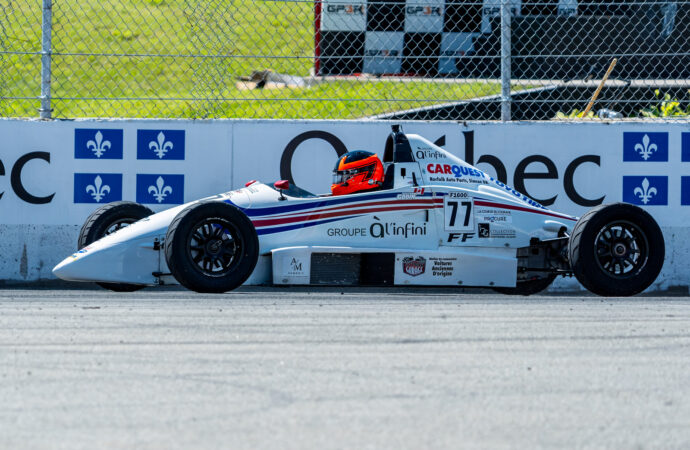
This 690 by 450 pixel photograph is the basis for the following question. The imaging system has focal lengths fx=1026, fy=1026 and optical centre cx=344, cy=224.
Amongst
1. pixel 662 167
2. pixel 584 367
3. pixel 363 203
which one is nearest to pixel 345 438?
pixel 584 367

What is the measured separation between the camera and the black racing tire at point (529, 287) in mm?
8102

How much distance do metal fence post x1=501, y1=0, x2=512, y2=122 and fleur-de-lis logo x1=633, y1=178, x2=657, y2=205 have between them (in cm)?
128

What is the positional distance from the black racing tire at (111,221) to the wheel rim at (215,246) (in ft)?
3.66

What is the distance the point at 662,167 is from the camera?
29.1 feet

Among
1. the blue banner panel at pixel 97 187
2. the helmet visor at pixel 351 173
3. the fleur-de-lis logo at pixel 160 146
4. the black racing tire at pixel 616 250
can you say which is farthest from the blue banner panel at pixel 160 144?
the black racing tire at pixel 616 250

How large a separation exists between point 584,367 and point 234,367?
5.08ft

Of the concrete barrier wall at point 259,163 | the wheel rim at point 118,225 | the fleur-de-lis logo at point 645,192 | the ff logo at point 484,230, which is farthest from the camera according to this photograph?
the fleur-de-lis logo at point 645,192

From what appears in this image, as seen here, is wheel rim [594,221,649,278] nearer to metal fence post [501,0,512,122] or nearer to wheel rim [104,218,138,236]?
metal fence post [501,0,512,122]

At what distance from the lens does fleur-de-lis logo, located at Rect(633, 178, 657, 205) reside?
29.0 feet

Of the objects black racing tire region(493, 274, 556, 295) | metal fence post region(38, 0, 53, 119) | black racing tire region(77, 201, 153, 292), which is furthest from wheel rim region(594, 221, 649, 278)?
metal fence post region(38, 0, 53, 119)

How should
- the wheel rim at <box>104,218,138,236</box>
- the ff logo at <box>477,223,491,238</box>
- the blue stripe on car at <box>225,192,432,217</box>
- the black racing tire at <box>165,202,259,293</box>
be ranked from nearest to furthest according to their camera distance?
the black racing tire at <box>165,202,259,293</box> < the blue stripe on car at <box>225,192,432,217</box> < the ff logo at <box>477,223,491,238</box> < the wheel rim at <box>104,218,138,236</box>

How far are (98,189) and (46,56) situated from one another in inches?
49.4

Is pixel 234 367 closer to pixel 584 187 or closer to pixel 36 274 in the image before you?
pixel 36 274

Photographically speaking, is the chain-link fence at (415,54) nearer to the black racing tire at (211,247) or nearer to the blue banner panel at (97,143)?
the blue banner panel at (97,143)
